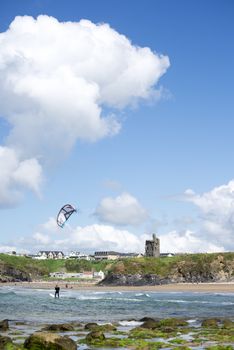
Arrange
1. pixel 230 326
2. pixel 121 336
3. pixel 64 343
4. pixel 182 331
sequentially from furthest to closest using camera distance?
pixel 230 326 < pixel 182 331 < pixel 121 336 < pixel 64 343

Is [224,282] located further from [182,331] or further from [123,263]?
[182,331]

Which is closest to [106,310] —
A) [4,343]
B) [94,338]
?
[94,338]

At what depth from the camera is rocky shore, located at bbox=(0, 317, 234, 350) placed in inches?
1037

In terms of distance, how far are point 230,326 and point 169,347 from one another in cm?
1230

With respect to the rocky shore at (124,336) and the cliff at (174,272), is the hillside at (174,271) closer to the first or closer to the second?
the cliff at (174,272)

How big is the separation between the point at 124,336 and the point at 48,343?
911 cm

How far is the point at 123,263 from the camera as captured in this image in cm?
17025

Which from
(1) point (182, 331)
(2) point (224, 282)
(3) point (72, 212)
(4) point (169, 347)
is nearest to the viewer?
(4) point (169, 347)

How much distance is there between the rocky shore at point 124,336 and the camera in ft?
86.4

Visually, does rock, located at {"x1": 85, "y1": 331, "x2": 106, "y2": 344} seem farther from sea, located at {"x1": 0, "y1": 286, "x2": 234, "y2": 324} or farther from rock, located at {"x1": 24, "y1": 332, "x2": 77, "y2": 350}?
sea, located at {"x1": 0, "y1": 286, "x2": 234, "y2": 324}

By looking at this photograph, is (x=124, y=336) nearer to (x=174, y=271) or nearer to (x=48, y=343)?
(x=48, y=343)

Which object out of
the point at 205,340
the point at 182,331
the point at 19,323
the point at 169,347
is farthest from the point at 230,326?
the point at 19,323

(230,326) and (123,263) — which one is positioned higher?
(123,263)

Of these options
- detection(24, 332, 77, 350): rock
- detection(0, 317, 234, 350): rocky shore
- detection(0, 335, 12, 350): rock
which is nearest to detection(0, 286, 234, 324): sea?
detection(0, 317, 234, 350): rocky shore
